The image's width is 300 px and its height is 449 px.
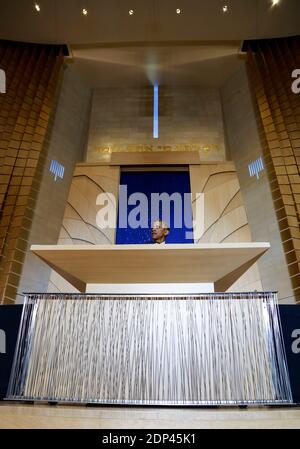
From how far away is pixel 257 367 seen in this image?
1.78 meters

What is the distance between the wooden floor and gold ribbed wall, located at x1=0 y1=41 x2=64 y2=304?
3.98m

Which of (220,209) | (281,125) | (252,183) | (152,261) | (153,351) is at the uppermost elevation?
(281,125)

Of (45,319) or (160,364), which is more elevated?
(45,319)

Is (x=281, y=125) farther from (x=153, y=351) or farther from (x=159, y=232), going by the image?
(x=153, y=351)

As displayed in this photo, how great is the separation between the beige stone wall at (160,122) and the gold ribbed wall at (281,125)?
1.35 meters

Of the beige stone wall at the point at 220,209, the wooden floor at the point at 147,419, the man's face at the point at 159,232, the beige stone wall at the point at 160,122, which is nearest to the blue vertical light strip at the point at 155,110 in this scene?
the beige stone wall at the point at 160,122

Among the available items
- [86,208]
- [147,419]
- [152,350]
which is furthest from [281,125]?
[147,419]

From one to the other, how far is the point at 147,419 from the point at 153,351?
38 centimetres

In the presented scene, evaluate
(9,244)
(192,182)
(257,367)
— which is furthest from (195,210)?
(257,367)

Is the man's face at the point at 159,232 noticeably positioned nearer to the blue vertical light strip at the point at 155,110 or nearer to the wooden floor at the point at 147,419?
the wooden floor at the point at 147,419

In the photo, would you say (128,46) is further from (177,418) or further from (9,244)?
(177,418)

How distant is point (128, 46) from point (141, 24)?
698mm

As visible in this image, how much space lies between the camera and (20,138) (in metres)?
6.55

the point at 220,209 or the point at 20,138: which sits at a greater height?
the point at 20,138
